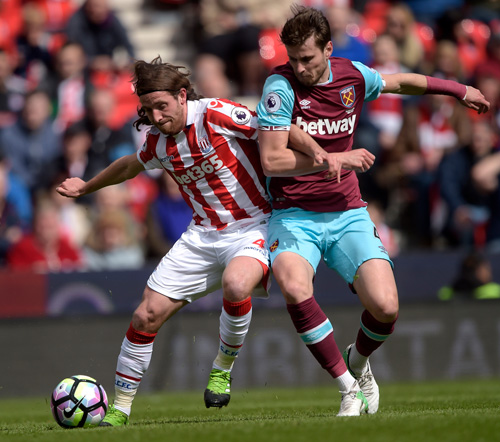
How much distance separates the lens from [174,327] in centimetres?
1066

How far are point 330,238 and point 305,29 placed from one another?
1409 mm

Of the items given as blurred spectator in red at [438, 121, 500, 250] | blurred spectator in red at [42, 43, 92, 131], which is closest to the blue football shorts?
blurred spectator in red at [438, 121, 500, 250]

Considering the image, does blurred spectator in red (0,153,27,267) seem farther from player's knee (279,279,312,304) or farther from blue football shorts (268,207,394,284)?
Answer: player's knee (279,279,312,304)

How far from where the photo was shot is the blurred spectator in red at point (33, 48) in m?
14.7

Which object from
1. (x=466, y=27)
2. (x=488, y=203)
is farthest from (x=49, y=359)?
(x=466, y=27)

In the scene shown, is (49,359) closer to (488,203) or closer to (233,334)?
(233,334)

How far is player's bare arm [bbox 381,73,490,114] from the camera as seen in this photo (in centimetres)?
686

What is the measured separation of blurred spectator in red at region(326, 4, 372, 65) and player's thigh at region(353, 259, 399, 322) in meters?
6.56

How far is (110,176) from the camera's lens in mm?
7102

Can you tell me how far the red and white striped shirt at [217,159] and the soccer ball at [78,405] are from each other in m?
1.41

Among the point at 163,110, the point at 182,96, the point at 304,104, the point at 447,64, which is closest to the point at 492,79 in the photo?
the point at 447,64

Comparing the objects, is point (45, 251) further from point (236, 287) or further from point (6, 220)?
point (236, 287)

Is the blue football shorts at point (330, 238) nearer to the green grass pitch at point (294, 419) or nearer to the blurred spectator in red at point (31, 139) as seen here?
the green grass pitch at point (294, 419)

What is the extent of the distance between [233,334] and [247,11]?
849 cm
